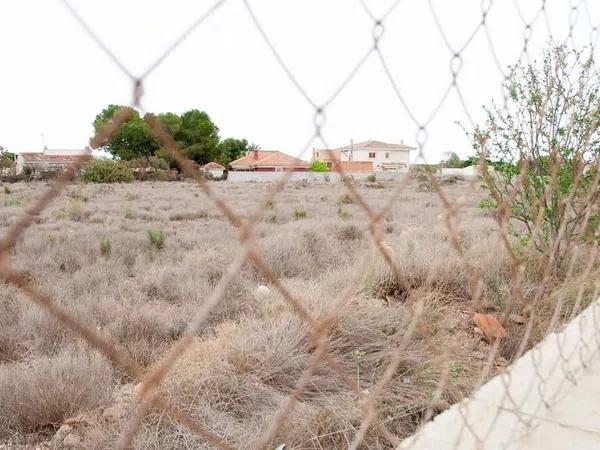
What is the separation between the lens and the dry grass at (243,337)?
178 centimetres

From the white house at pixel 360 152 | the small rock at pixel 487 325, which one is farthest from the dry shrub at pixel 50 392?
the small rock at pixel 487 325

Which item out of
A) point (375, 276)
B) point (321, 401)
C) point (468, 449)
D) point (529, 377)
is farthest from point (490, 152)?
point (468, 449)

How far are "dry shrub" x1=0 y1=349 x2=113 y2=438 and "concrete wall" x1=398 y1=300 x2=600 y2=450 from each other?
1426 mm

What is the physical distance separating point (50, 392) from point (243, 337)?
0.80m

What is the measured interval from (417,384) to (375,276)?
1.18m

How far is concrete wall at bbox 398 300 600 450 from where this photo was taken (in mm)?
998

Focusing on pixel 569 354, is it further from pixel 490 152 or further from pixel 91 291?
pixel 91 291

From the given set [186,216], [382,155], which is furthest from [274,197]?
[186,216]

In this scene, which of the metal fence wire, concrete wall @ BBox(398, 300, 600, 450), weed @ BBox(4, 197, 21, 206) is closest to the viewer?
the metal fence wire

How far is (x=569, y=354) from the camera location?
133 centimetres

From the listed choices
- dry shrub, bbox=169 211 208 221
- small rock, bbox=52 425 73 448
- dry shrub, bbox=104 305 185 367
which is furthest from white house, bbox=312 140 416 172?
dry shrub, bbox=169 211 208 221

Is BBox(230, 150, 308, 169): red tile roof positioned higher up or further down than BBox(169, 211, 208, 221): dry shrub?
higher up

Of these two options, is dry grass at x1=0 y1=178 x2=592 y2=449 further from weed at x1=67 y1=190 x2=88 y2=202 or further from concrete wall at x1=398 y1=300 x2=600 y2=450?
weed at x1=67 y1=190 x2=88 y2=202

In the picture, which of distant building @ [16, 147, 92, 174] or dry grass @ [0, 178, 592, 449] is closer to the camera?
distant building @ [16, 147, 92, 174]
